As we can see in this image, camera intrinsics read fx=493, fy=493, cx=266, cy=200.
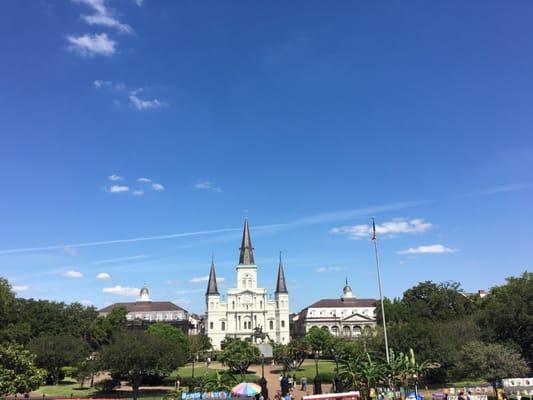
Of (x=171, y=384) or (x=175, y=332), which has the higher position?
(x=175, y=332)

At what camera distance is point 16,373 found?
28922mm

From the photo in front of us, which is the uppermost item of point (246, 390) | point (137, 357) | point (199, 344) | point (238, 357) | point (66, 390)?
point (199, 344)

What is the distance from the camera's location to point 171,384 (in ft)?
152

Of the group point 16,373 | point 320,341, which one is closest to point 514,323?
point 320,341

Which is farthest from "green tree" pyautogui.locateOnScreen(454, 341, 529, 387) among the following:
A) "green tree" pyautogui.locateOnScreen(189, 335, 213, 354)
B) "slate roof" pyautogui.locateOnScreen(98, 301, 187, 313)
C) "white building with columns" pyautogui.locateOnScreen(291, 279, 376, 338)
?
"slate roof" pyautogui.locateOnScreen(98, 301, 187, 313)

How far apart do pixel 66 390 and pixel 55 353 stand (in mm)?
4691

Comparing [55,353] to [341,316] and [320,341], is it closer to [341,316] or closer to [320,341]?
[320,341]

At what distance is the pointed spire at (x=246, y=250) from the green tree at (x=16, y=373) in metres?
82.2

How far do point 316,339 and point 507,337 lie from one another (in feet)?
107

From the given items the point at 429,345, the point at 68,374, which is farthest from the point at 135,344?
the point at 429,345

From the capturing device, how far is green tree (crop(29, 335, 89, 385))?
148 ft

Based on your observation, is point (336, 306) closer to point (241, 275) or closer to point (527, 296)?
point (241, 275)

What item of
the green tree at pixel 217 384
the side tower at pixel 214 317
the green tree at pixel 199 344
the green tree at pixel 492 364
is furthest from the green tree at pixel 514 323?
the side tower at pixel 214 317

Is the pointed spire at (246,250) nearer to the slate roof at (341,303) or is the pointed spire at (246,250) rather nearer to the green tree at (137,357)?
the slate roof at (341,303)
